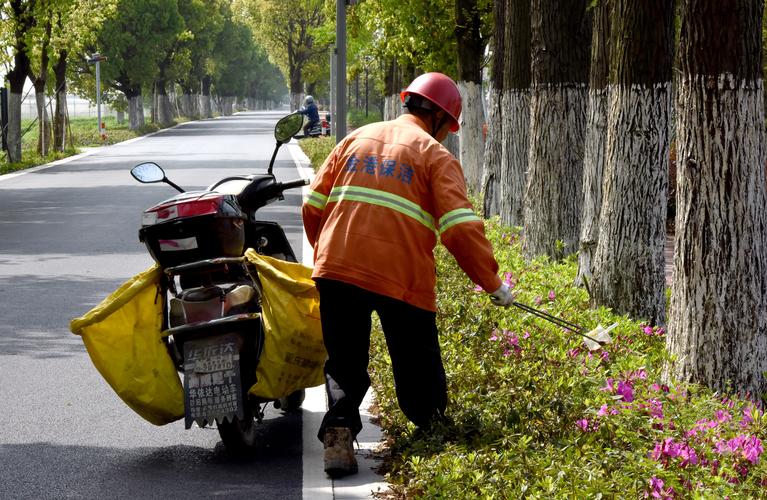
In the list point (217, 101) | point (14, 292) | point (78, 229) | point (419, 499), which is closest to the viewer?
point (419, 499)

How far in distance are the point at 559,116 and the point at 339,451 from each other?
6962 millimetres

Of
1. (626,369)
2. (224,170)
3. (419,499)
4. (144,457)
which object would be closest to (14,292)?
(144,457)

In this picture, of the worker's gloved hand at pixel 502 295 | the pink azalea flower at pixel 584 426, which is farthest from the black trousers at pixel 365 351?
the pink azalea flower at pixel 584 426

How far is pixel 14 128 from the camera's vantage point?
3177 cm

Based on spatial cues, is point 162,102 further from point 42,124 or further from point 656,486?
point 656,486

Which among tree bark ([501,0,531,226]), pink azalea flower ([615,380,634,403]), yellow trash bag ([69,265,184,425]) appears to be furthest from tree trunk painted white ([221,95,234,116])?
pink azalea flower ([615,380,634,403])

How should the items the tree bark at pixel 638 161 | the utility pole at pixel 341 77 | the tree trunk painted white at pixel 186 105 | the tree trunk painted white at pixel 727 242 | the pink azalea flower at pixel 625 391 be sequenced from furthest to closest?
the tree trunk painted white at pixel 186 105 → the utility pole at pixel 341 77 → the tree bark at pixel 638 161 → the tree trunk painted white at pixel 727 242 → the pink azalea flower at pixel 625 391

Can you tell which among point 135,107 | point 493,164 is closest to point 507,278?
point 493,164

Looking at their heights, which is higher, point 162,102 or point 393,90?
point 393,90

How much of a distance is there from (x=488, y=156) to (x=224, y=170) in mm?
11913

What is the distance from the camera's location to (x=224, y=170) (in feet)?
93.0

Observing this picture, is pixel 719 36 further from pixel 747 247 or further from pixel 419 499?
pixel 419 499

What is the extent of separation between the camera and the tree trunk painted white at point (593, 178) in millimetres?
9992

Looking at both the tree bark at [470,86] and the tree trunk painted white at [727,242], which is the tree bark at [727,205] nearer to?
the tree trunk painted white at [727,242]
